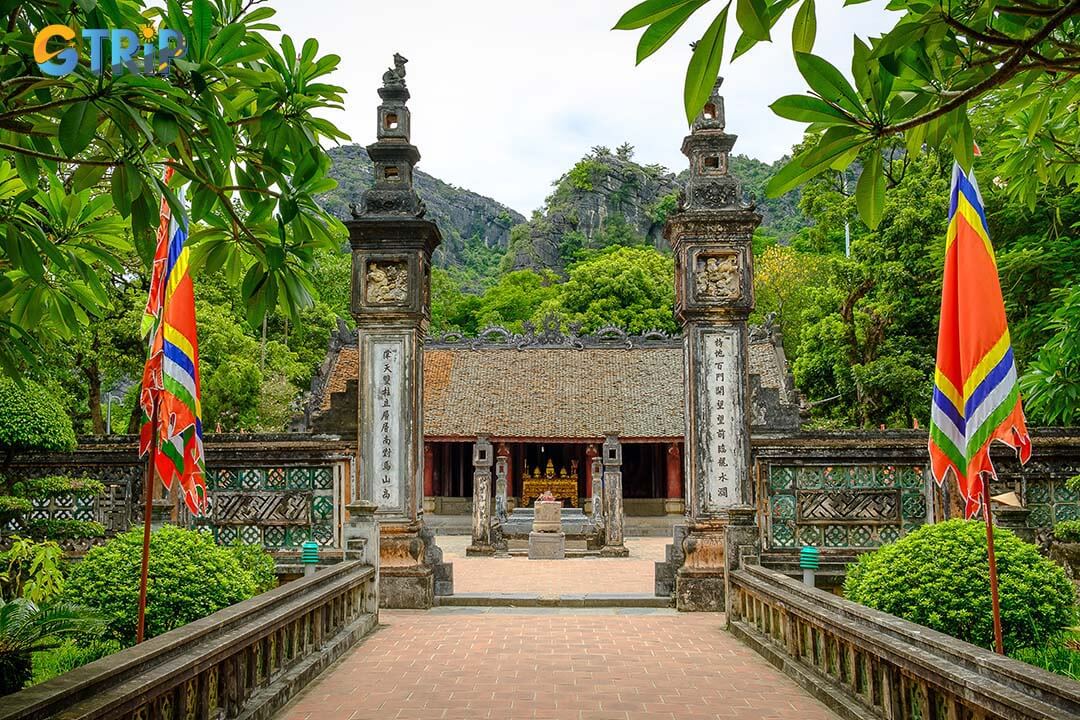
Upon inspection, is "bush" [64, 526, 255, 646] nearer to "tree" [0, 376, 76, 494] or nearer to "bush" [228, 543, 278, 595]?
"bush" [228, 543, 278, 595]

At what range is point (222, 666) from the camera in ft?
14.9

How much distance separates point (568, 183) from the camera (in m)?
57.6

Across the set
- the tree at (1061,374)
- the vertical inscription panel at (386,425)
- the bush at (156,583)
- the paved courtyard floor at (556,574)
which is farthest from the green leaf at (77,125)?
the paved courtyard floor at (556,574)

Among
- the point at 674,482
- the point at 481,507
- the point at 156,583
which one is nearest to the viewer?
the point at 156,583

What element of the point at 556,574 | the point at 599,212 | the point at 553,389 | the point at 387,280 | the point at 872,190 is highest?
→ the point at 599,212

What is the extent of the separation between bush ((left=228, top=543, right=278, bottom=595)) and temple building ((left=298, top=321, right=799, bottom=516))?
13.5 m

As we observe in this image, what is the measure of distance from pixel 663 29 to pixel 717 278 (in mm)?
8203

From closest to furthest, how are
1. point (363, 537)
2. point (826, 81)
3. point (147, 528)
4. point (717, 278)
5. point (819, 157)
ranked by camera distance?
point (826, 81) → point (819, 157) → point (147, 528) → point (363, 537) → point (717, 278)

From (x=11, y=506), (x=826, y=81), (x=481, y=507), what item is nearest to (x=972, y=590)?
(x=826, y=81)

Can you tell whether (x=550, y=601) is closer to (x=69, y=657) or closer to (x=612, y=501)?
(x=69, y=657)

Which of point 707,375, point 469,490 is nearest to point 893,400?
point 707,375

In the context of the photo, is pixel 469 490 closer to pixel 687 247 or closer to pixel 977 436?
pixel 687 247

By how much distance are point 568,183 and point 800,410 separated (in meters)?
40.6

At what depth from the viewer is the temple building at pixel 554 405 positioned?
919 inches
